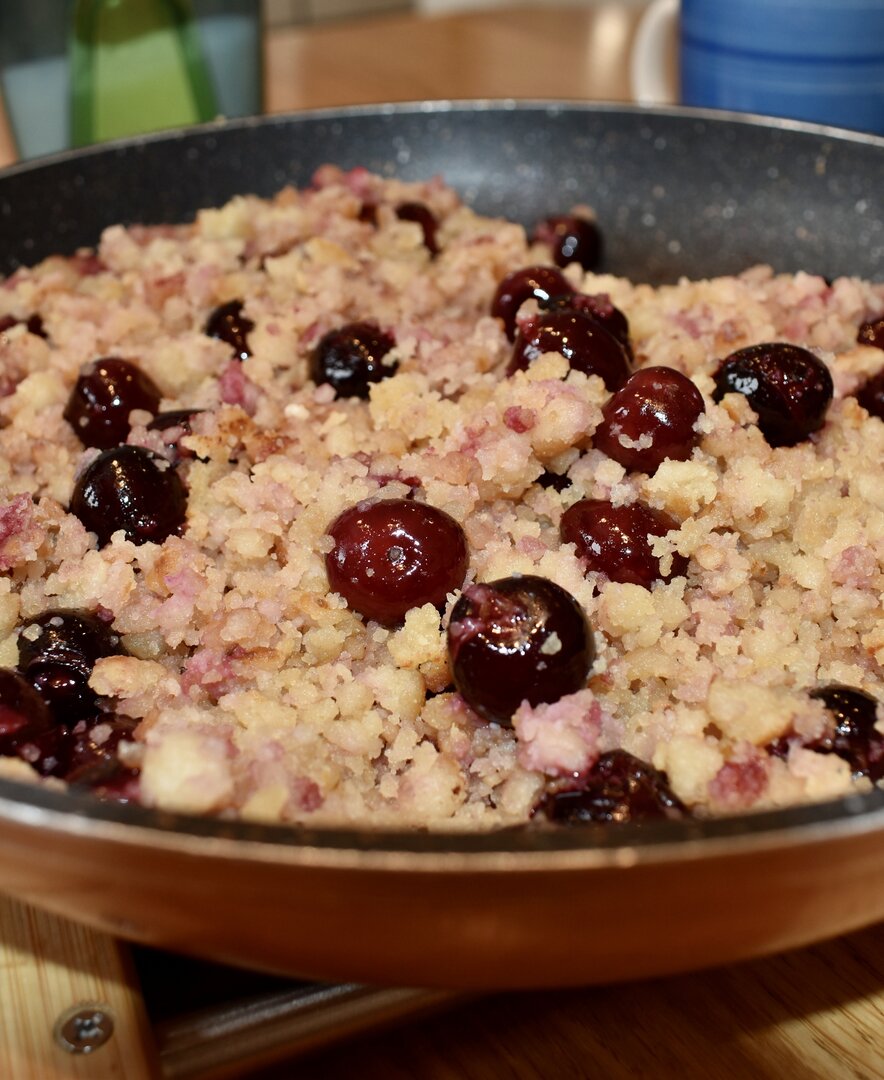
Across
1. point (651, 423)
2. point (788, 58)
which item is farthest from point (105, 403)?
point (788, 58)

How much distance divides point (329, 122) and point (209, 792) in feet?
3.51

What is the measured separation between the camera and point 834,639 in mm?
777

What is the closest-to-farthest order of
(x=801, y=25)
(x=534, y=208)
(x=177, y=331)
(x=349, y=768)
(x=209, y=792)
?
1. (x=209, y=792)
2. (x=349, y=768)
3. (x=177, y=331)
4. (x=534, y=208)
5. (x=801, y=25)

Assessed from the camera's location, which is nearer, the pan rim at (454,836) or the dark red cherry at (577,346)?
the pan rim at (454,836)

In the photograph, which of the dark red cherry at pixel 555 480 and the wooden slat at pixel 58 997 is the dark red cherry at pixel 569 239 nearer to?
the dark red cherry at pixel 555 480

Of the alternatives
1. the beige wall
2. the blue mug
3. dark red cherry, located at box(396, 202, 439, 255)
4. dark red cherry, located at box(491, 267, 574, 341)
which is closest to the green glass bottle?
dark red cherry, located at box(396, 202, 439, 255)

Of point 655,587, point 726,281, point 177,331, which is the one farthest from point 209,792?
point 726,281

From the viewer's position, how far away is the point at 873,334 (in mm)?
1072

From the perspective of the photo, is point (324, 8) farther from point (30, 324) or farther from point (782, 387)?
point (782, 387)

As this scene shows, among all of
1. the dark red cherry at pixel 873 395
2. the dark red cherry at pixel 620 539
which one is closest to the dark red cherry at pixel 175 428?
the dark red cherry at pixel 620 539

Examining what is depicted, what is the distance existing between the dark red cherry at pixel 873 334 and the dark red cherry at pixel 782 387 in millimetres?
140

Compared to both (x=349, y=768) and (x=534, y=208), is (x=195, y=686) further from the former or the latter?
(x=534, y=208)

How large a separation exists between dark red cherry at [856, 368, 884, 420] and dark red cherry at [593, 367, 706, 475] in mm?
218

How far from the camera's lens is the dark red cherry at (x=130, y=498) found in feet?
2.82
